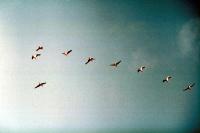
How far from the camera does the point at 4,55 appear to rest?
21.3 feet

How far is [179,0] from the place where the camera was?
6.62 metres

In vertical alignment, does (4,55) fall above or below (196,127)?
above

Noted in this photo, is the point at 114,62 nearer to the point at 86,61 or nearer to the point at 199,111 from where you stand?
the point at 86,61

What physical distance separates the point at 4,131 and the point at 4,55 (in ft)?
4.72

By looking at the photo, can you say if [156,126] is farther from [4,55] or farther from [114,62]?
[4,55]

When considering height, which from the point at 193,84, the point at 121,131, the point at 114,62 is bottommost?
the point at 121,131

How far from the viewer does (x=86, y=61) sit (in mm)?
6594

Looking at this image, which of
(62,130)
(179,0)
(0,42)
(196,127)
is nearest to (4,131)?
(62,130)

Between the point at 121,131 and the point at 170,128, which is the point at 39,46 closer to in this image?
the point at 121,131

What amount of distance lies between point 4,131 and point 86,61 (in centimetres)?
204

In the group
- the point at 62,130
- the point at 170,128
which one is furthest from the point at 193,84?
the point at 62,130

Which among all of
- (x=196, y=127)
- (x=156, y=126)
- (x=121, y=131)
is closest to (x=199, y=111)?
(x=196, y=127)

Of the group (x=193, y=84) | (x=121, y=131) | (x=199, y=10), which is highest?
(x=199, y=10)

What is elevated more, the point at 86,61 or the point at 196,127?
the point at 86,61
